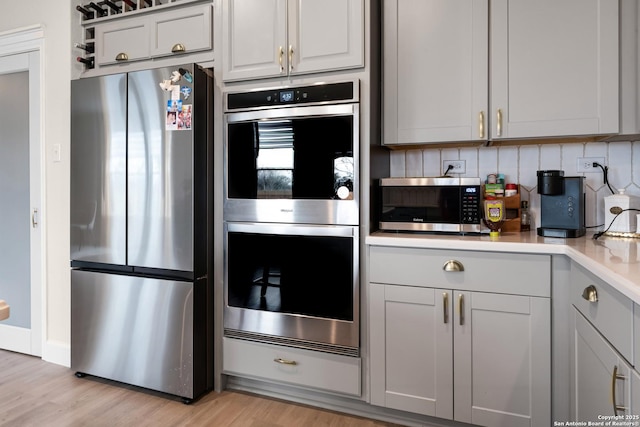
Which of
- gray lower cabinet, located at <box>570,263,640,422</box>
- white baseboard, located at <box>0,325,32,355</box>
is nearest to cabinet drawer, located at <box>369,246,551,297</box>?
gray lower cabinet, located at <box>570,263,640,422</box>

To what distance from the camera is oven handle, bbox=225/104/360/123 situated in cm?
187

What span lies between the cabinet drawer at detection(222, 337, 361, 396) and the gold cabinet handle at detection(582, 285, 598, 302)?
101 centimetres

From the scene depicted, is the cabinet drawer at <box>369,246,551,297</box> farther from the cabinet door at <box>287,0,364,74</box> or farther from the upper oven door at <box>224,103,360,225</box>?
the cabinet door at <box>287,0,364,74</box>

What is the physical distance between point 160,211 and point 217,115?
0.60 metres

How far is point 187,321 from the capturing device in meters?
2.05

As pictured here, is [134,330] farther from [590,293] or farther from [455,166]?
[590,293]

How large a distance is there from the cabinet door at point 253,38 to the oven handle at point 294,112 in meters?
0.19

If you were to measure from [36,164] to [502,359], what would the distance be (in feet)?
9.90

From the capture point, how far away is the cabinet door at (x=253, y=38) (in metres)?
2.00

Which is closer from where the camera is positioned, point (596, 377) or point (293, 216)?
point (596, 377)

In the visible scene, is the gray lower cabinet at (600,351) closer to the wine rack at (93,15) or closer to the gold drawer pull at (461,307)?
the gold drawer pull at (461,307)

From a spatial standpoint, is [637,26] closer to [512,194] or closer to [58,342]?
[512,194]

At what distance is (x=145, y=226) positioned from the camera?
2107mm

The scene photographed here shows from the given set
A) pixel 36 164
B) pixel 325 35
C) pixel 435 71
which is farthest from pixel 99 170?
pixel 435 71
